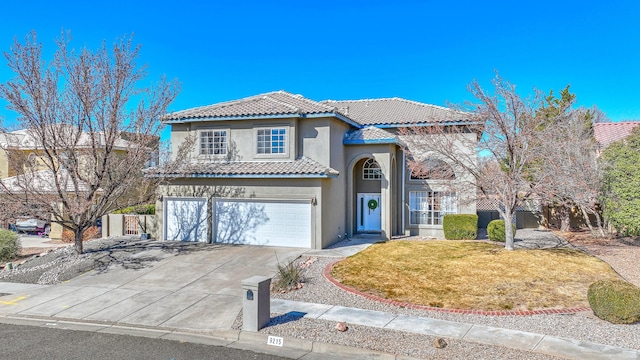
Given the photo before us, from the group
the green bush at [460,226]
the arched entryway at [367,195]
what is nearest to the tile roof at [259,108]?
the arched entryway at [367,195]

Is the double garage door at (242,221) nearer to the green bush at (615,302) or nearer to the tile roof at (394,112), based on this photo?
the tile roof at (394,112)

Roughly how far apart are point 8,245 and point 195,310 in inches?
494

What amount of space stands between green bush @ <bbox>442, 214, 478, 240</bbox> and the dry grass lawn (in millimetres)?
3205

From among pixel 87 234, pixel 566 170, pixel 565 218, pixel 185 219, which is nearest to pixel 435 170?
pixel 566 170

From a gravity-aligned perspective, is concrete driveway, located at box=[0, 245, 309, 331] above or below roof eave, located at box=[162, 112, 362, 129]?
below

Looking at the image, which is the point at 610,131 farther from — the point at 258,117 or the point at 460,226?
the point at 258,117

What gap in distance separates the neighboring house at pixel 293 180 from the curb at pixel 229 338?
902 centimetres

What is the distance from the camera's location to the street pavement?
27.9 ft

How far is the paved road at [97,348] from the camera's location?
8.30 metres

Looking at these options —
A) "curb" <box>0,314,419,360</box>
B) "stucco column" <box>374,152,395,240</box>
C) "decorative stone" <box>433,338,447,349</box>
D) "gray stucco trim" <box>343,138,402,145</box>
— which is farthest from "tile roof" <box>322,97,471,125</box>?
"curb" <box>0,314,419,360</box>

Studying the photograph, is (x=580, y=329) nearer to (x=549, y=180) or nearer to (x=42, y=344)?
(x=549, y=180)

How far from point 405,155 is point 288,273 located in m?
12.2

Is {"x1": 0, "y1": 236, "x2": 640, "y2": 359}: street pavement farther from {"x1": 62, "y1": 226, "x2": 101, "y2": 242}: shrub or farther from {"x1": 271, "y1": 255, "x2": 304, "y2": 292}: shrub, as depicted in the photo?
{"x1": 62, "y1": 226, "x2": 101, "y2": 242}: shrub

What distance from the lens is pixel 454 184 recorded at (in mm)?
17875
